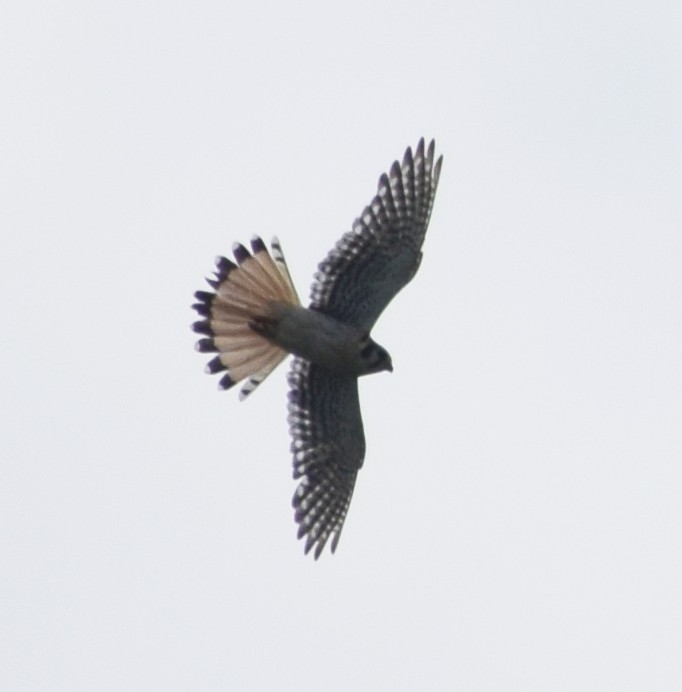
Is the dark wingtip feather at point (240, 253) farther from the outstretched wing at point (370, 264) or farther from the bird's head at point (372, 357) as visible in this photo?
the bird's head at point (372, 357)

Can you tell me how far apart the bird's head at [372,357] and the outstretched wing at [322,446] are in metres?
0.36

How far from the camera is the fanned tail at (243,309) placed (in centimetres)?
1638

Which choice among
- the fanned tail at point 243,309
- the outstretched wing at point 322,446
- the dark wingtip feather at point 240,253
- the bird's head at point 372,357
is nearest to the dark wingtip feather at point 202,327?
the fanned tail at point 243,309

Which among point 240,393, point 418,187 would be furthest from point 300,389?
point 418,187

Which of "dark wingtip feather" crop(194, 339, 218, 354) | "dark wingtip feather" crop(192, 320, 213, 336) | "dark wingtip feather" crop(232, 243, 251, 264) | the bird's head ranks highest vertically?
"dark wingtip feather" crop(232, 243, 251, 264)

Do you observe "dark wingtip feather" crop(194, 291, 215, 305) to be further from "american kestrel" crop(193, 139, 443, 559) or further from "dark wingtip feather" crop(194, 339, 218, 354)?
"dark wingtip feather" crop(194, 339, 218, 354)

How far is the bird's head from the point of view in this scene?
53.7ft

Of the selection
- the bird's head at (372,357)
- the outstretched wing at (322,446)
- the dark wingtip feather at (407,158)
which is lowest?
the outstretched wing at (322,446)

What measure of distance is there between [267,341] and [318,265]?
778 mm

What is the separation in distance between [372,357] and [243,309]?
110cm

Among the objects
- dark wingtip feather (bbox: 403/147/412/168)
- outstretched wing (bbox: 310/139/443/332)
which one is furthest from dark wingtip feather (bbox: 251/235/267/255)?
dark wingtip feather (bbox: 403/147/412/168)

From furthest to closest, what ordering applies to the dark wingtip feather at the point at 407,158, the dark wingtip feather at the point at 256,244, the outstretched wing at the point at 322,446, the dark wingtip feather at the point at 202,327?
1. the dark wingtip feather at the point at 407,158
2. the outstretched wing at the point at 322,446
3. the dark wingtip feather at the point at 202,327
4. the dark wingtip feather at the point at 256,244

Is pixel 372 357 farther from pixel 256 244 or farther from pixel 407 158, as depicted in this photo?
pixel 407 158

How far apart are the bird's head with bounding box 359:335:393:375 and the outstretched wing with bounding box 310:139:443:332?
19cm
